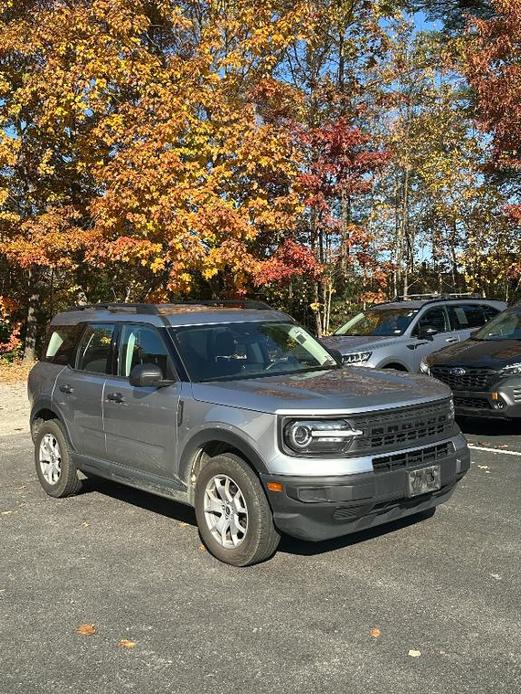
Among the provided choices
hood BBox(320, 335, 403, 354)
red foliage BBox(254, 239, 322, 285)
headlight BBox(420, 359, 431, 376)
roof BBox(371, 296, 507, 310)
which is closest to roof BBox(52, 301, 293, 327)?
headlight BBox(420, 359, 431, 376)

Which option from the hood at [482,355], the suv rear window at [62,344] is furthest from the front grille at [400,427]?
the hood at [482,355]

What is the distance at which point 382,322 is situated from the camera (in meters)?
11.5

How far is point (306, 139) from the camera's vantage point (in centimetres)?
1445

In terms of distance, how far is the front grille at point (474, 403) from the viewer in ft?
28.1

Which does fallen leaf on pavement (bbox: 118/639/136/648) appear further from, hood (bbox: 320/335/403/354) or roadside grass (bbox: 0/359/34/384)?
roadside grass (bbox: 0/359/34/384)

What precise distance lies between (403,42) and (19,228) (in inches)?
477

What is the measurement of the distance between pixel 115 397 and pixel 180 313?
85 cm

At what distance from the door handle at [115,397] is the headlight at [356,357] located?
501 centimetres

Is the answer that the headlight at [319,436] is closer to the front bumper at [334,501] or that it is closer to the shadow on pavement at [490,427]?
the front bumper at [334,501]

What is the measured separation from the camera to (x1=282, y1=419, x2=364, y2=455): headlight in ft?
14.4

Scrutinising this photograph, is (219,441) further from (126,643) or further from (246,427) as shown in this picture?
(126,643)

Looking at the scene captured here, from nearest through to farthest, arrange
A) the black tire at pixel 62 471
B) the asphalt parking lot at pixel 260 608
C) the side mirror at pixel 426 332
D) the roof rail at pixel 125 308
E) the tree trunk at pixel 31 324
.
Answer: the asphalt parking lot at pixel 260 608 → the roof rail at pixel 125 308 → the black tire at pixel 62 471 → the side mirror at pixel 426 332 → the tree trunk at pixel 31 324

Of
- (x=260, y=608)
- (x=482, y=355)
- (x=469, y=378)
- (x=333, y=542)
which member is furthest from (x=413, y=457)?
(x=482, y=355)

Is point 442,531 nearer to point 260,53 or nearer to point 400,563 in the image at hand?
point 400,563
